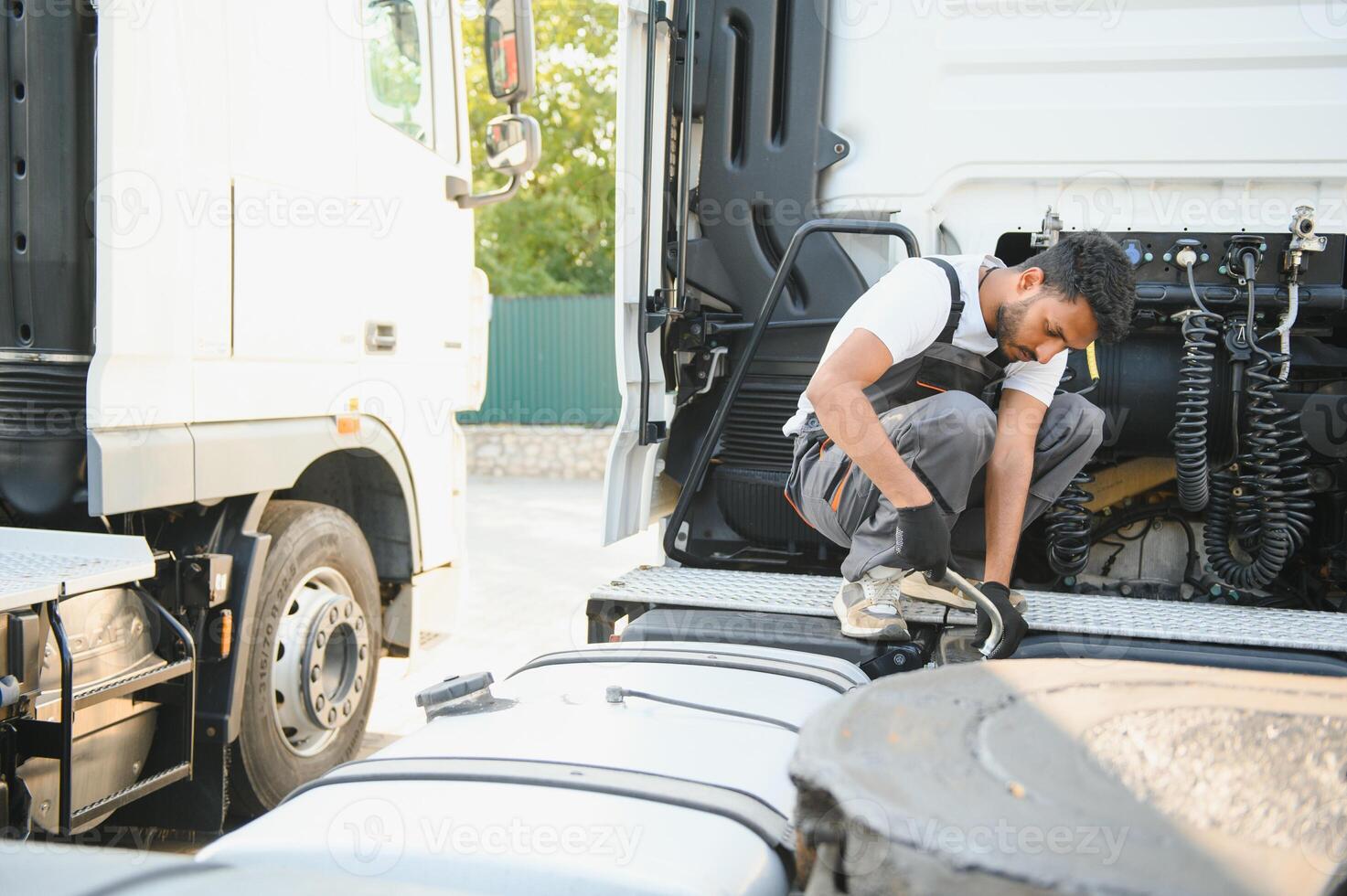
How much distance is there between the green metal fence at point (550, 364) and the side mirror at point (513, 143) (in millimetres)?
10456

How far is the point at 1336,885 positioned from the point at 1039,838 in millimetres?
258

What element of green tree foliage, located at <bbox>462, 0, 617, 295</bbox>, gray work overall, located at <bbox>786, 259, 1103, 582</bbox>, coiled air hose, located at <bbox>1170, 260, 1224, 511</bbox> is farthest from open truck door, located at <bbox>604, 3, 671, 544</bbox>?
green tree foliage, located at <bbox>462, 0, 617, 295</bbox>

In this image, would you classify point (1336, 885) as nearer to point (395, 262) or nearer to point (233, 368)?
point (233, 368)

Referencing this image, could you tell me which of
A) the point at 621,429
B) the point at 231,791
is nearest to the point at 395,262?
the point at 621,429

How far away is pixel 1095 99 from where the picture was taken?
3.33m

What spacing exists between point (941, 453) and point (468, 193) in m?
2.54

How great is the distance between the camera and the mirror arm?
4414 mm

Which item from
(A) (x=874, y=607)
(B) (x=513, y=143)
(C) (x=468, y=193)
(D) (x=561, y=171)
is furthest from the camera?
(D) (x=561, y=171)

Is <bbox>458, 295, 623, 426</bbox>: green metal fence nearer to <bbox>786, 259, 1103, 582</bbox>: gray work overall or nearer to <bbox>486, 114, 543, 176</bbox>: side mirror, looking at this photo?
<bbox>486, 114, 543, 176</bbox>: side mirror

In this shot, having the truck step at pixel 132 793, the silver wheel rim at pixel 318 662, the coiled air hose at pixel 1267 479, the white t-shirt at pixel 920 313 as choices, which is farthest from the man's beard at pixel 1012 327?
the truck step at pixel 132 793

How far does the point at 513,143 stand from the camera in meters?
4.11

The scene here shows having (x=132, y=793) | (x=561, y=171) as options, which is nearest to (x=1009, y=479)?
(x=132, y=793)

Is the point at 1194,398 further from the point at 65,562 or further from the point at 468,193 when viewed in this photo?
the point at 65,562

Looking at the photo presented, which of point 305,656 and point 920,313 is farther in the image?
point 305,656
